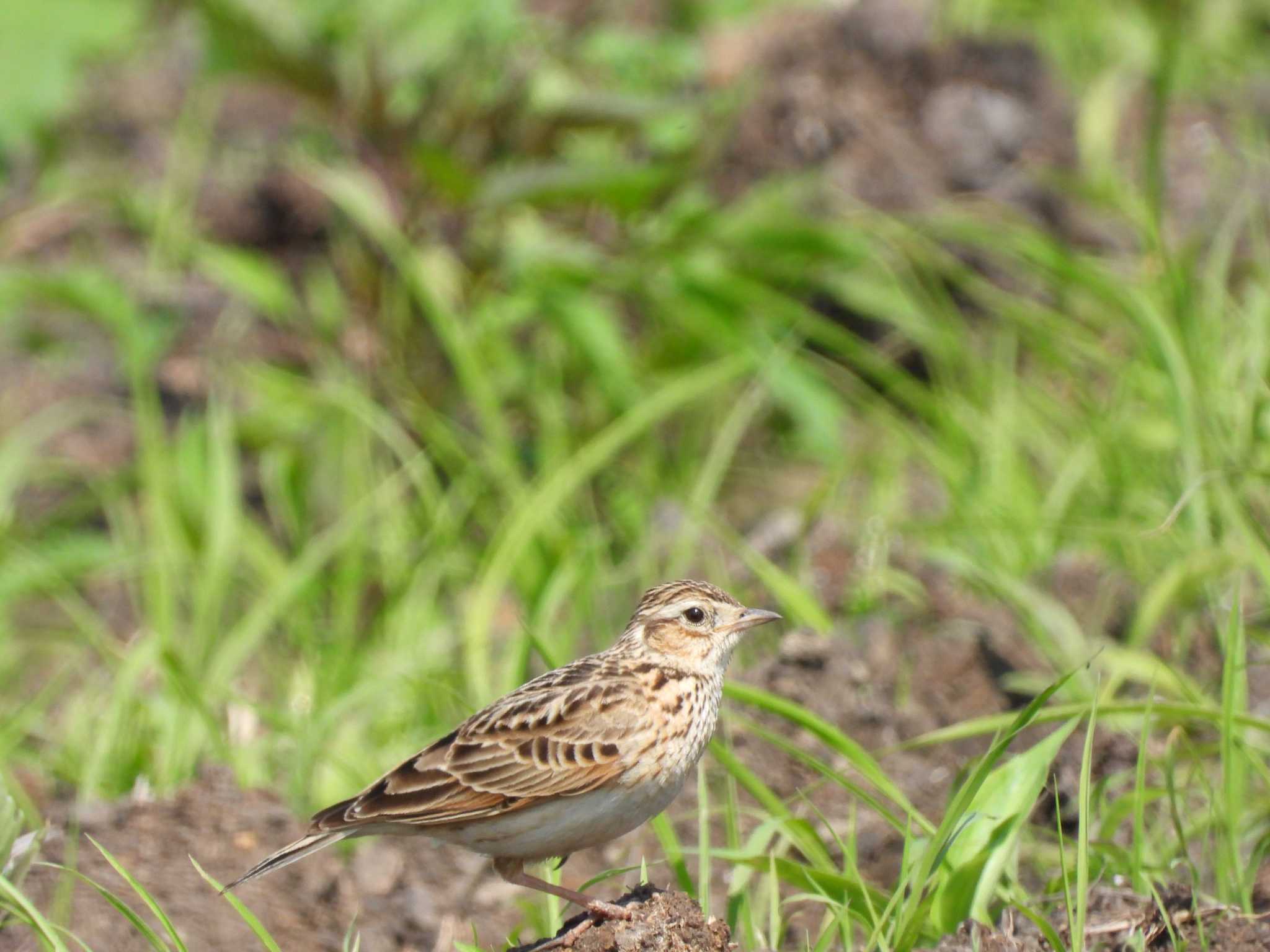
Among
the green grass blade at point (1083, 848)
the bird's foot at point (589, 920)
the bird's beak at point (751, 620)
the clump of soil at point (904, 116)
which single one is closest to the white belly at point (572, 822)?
the bird's foot at point (589, 920)

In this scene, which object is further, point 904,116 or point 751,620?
point 904,116

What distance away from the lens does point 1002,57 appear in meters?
7.99

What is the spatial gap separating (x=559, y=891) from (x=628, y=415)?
124 inches

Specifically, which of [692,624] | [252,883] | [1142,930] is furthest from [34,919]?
[1142,930]

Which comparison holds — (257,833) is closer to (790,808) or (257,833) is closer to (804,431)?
(790,808)

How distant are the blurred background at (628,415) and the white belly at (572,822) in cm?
24

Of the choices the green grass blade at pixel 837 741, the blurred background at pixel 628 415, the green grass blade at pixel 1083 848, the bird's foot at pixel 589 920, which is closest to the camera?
the green grass blade at pixel 1083 848

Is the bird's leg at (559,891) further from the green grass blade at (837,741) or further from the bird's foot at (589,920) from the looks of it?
the green grass blade at (837,741)

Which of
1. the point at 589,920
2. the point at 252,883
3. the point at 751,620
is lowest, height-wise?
the point at 252,883

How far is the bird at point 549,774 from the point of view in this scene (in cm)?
330

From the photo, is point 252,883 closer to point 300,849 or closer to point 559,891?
point 300,849

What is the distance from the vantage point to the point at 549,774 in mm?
3328

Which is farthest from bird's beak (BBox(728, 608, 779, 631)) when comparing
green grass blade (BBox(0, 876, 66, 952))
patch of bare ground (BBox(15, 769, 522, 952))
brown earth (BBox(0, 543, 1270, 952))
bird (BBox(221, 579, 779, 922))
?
green grass blade (BBox(0, 876, 66, 952))

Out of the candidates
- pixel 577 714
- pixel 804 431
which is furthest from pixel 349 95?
pixel 577 714
